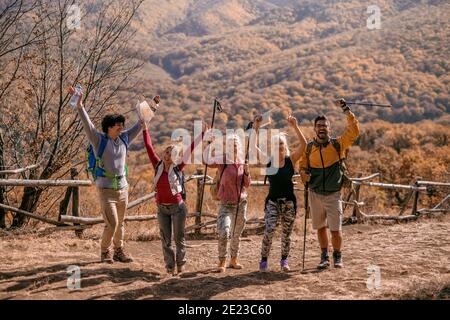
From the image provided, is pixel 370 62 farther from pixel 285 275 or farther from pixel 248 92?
pixel 285 275

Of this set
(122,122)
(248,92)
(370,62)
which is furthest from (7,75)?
(370,62)

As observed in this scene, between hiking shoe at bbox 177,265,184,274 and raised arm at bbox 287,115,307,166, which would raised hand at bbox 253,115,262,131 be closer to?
raised arm at bbox 287,115,307,166

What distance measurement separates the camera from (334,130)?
27672 millimetres

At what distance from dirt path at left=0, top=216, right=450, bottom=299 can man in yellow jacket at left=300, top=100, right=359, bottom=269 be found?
2.25 feet

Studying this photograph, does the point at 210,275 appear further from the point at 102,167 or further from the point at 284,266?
the point at 102,167

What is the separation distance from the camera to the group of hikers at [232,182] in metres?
5.49

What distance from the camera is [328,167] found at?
5.63 meters

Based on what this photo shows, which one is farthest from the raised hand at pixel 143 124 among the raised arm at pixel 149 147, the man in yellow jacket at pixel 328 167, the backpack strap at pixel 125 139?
the man in yellow jacket at pixel 328 167

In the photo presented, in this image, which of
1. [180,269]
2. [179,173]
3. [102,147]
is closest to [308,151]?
[179,173]

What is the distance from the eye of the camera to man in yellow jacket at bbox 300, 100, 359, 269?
560cm

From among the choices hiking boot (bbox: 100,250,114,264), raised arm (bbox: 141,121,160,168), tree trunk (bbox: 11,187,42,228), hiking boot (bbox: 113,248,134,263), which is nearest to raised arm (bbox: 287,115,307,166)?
raised arm (bbox: 141,121,160,168)

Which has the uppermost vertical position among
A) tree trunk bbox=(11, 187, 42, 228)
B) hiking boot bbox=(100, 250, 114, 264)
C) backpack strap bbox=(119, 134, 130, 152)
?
backpack strap bbox=(119, 134, 130, 152)

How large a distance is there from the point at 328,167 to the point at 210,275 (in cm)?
182
